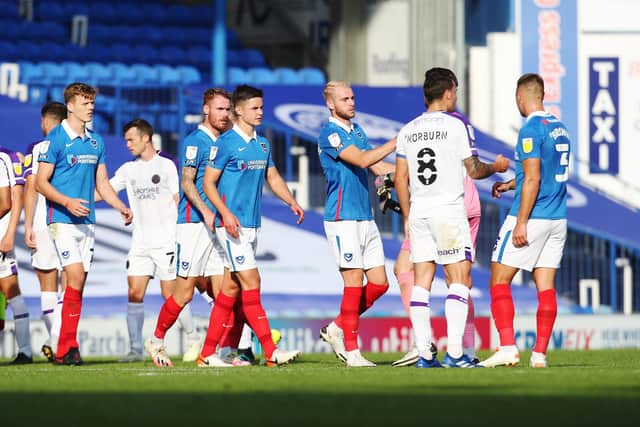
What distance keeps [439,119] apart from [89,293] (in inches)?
370

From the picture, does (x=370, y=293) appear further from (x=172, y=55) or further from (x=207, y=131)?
(x=172, y=55)

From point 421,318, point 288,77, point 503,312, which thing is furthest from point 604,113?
point 421,318

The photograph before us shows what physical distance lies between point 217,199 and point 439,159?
1675 mm

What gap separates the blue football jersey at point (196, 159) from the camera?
11609mm

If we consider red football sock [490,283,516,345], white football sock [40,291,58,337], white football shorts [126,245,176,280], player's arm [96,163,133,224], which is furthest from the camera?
white football shorts [126,245,176,280]

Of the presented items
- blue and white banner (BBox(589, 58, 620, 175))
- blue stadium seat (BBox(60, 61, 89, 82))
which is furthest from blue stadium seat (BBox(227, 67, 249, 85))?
blue and white banner (BBox(589, 58, 620, 175))

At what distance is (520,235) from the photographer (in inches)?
404

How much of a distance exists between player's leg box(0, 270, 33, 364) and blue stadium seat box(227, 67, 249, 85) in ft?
41.0

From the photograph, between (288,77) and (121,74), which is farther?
(288,77)

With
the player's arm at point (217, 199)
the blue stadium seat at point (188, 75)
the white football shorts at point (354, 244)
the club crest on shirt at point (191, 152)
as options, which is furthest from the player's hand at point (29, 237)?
the blue stadium seat at point (188, 75)

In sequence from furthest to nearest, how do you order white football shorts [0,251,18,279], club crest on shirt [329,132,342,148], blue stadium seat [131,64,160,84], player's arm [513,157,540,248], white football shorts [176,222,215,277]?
blue stadium seat [131,64,160,84], white football shorts [0,251,18,279], white football shorts [176,222,215,277], club crest on shirt [329,132,342,148], player's arm [513,157,540,248]

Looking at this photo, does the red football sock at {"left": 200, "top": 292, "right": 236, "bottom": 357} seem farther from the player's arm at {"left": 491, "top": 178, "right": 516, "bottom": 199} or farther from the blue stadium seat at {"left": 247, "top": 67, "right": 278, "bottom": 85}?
the blue stadium seat at {"left": 247, "top": 67, "right": 278, "bottom": 85}

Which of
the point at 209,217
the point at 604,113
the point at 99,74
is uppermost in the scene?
the point at 99,74

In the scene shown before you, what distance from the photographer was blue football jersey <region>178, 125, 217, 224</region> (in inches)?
457
